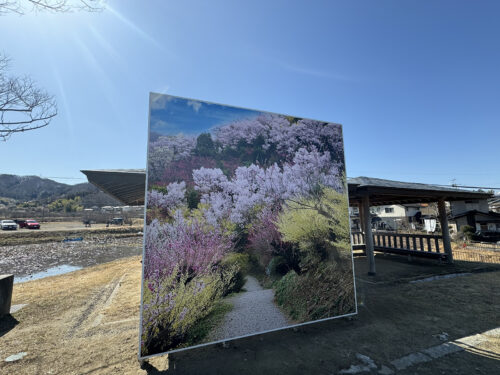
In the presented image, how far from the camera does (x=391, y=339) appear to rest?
3.58 m

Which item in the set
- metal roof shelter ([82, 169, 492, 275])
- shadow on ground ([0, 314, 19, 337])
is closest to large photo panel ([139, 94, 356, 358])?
metal roof shelter ([82, 169, 492, 275])

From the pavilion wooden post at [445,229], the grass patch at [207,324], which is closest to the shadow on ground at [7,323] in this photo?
the grass patch at [207,324]

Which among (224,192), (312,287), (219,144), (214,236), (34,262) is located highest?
(219,144)

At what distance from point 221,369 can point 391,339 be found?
2692 millimetres

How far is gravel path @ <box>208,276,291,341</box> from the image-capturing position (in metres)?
3.12

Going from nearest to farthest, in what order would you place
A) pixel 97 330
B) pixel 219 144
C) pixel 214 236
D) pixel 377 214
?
pixel 214 236 < pixel 219 144 < pixel 97 330 < pixel 377 214

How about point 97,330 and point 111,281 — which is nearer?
point 97,330

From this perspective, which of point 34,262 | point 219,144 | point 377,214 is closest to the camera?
point 219,144

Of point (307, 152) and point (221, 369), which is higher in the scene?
point (307, 152)

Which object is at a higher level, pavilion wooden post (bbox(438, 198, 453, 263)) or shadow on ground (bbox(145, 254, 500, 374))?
pavilion wooden post (bbox(438, 198, 453, 263))

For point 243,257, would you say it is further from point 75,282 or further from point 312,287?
point 75,282

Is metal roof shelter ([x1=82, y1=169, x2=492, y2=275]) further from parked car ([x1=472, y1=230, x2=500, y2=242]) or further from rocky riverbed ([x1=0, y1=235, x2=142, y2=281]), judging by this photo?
parked car ([x1=472, y1=230, x2=500, y2=242])

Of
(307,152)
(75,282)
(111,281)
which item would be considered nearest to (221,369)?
(307,152)

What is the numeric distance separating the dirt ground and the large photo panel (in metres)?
0.35
